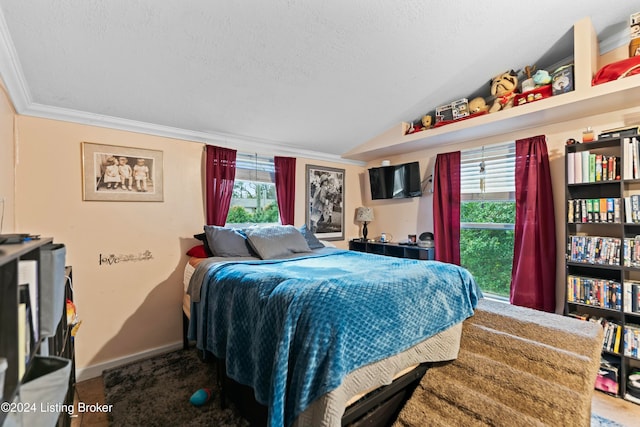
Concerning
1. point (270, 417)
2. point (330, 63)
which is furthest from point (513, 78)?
point (270, 417)

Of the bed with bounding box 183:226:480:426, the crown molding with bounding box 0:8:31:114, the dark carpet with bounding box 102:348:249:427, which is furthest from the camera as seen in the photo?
the dark carpet with bounding box 102:348:249:427

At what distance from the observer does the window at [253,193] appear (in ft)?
10.7

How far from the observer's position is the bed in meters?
1.25

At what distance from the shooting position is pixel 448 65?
8.23 feet

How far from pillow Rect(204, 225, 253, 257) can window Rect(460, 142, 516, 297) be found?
2.52 meters

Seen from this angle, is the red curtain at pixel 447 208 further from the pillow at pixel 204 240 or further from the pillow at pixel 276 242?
the pillow at pixel 204 240

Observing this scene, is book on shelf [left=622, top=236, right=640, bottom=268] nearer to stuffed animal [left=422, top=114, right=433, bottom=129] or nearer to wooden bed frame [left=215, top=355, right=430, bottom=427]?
wooden bed frame [left=215, top=355, right=430, bottom=427]

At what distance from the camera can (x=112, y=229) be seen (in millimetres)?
2467

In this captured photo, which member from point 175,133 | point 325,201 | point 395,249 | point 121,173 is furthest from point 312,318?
point 325,201

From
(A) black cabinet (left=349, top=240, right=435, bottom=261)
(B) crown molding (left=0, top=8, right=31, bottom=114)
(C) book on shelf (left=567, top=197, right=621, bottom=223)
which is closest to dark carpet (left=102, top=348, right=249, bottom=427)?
(B) crown molding (left=0, top=8, right=31, bottom=114)

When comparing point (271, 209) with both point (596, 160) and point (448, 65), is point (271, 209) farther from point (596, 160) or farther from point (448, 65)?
point (596, 160)

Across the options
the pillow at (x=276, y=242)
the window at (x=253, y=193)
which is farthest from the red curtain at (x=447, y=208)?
the window at (x=253, y=193)

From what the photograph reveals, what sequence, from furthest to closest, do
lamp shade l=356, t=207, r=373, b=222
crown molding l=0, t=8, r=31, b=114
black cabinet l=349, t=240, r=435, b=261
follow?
lamp shade l=356, t=207, r=373, b=222, black cabinet l=349, t=240, r=435, b=261, crown molding l=0, t=8, r=31, b=114

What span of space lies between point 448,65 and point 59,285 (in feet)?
9.91
